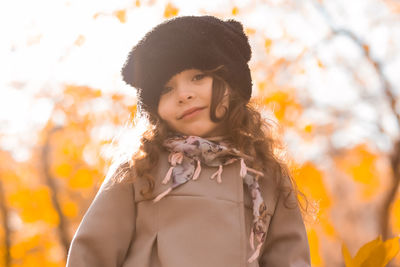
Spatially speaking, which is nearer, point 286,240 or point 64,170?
point 286,240

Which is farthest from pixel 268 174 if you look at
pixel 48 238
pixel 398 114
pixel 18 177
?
pixel 48 238

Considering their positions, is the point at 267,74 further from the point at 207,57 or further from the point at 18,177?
the point at 18,177

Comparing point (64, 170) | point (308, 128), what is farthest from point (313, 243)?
point (64, 170)

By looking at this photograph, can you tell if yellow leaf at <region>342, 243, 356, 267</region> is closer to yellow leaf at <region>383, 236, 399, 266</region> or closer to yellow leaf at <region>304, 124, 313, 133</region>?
yellow leaf at <region>383, 236, 399, 266</region>

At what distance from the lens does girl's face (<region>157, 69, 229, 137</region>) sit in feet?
6.64

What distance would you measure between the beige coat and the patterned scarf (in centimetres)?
3

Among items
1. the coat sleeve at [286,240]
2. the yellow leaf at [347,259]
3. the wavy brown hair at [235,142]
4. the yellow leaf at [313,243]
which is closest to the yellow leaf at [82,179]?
the yellow leaf at [313,243]

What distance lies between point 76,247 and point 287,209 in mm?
850

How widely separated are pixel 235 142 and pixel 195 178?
282 mm

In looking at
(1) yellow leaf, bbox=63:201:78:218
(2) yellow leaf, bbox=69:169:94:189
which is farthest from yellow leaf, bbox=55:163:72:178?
(1) yellow leaf, bbox=63:201:78:218

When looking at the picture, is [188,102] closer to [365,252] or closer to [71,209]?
[365,252]

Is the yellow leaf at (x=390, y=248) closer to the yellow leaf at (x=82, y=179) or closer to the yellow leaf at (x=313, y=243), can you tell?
the yellow leaf at (x=313, y=243)

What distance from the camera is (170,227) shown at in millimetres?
1894

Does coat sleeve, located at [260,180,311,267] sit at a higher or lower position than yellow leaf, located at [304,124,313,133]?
higher
